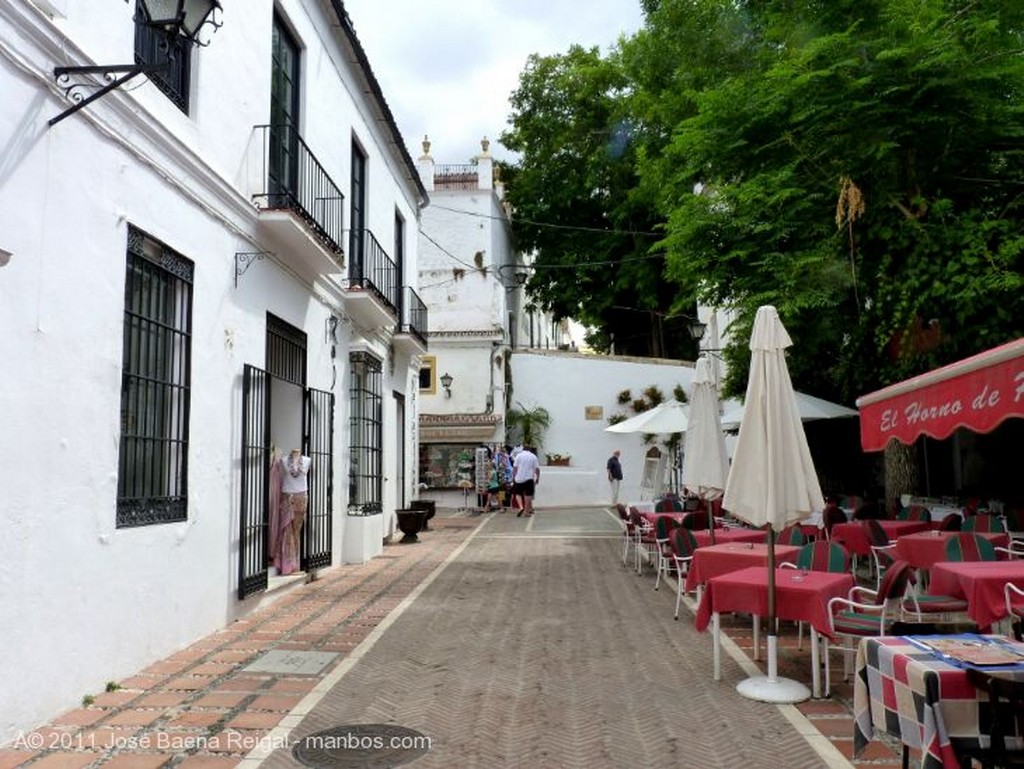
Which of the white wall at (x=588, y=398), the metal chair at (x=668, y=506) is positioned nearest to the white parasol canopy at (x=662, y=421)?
the metal chair at (x=668, y=506)

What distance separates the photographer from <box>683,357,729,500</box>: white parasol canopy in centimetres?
959

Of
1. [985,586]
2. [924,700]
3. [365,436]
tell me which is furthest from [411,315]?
[924,700]

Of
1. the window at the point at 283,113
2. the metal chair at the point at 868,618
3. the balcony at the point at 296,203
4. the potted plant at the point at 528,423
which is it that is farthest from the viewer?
the potted plant at the point at 528,423

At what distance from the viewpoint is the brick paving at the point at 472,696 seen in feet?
14.5

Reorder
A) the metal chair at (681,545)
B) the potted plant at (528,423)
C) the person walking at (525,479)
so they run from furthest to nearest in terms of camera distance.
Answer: the potted plant at (528,423)
the person walking at (525,479)
the metal chair at (681,545)

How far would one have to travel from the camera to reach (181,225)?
6855mm

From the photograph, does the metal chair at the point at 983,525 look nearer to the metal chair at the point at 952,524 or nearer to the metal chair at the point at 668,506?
the metal chair at the point at 952,524

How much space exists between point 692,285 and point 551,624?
622 cm

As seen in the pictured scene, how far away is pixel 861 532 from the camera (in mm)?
8984

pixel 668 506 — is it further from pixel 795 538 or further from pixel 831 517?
pixel 795 538

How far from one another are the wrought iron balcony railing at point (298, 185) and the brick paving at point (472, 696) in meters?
4.37

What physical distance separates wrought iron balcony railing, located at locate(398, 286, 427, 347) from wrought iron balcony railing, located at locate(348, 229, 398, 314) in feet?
2.11

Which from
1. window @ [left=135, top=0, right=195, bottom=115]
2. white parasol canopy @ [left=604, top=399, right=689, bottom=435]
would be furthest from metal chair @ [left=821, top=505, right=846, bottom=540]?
window @ [left=135, top=0, right=195, bottom=115]

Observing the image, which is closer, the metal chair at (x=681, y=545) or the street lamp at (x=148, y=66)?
the street lamp at (x=148, y=66)
